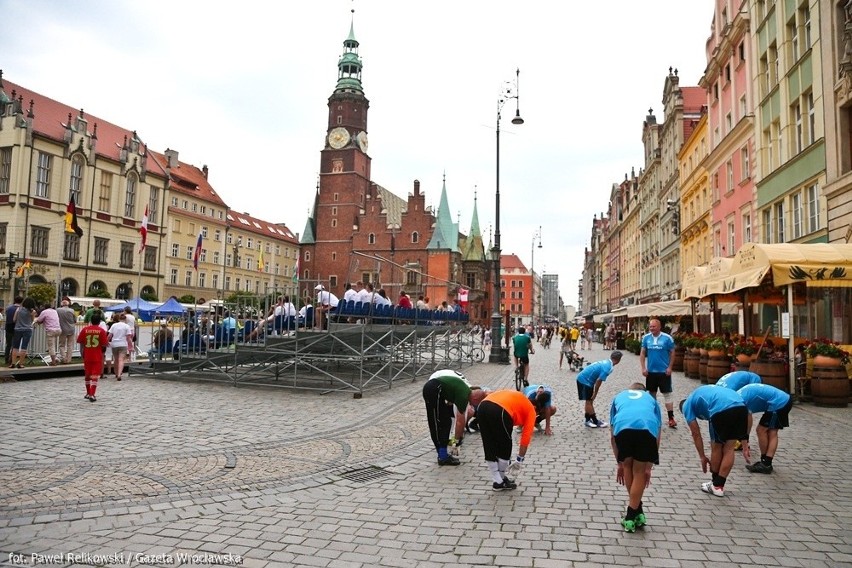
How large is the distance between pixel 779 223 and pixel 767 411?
706 inches

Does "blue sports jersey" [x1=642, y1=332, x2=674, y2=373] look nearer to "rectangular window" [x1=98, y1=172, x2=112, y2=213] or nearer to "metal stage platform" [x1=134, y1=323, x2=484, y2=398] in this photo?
"metal stage platform" [x1=134, y1=323, x2=484, y2=398]

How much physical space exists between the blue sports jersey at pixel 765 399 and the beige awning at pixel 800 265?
6.76 meters

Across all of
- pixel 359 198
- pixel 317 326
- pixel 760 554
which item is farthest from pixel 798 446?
pixel 359 198

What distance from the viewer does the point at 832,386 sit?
11.4m

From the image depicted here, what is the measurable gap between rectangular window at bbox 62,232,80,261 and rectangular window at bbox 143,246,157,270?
24.0ft

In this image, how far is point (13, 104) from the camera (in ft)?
147

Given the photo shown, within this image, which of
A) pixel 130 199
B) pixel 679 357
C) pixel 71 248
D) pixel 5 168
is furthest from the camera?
pixel 130 199

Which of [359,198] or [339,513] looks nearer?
[339,513]

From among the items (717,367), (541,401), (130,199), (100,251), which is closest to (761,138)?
(717,367)

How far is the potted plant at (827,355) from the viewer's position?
11.6 metres

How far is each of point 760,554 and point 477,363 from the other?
785 inches

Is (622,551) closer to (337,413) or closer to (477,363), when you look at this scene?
(337,413)

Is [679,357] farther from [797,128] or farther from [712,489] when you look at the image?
[712,489]

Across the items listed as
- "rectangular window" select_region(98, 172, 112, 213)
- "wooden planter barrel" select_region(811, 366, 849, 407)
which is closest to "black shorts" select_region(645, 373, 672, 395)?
"wooden planter barrel" select_region(811, 366, 849, 407)
